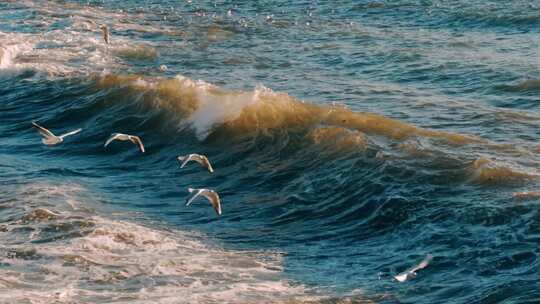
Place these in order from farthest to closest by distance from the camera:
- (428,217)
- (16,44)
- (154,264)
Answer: (16,44)
(428,217)
(154,264)

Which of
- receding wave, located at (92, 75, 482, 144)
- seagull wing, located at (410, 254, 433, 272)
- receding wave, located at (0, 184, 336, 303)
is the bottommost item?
receding wave, located at (92, 75, 482, 144)

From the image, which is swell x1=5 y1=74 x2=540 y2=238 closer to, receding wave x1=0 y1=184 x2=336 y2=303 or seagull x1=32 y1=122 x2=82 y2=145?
seagull x1=32 y1=122 x2=82 y2=145

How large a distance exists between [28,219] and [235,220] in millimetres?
1957

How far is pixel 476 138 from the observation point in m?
11.8

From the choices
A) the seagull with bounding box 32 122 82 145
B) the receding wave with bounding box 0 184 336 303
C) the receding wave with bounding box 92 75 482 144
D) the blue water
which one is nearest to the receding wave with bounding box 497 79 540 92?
A: the blue water

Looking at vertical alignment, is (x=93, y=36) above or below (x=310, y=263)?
below

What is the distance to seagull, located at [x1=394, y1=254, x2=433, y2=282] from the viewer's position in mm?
7969

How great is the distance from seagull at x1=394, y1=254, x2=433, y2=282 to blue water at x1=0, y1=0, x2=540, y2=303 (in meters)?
0.08

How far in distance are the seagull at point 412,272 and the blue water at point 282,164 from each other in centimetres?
8

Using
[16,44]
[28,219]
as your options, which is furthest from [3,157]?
[16,44]

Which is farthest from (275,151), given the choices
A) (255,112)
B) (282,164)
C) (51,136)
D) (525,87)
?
(525,87)

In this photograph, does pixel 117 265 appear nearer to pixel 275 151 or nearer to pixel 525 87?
pixel 275 151

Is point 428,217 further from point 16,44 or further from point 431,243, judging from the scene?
point 16,44

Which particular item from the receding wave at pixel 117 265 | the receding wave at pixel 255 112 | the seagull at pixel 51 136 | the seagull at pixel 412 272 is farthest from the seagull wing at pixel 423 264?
the seagull at pixel 51 136
